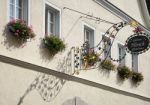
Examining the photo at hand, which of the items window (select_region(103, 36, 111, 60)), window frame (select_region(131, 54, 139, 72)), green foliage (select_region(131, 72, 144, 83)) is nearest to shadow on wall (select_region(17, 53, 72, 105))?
window (select_region(103, 36, 111, 60))

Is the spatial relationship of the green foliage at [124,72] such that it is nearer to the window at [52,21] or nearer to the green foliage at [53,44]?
the window at [52,21]

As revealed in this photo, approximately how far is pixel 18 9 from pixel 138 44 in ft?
16.3

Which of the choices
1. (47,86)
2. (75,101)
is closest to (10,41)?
(47,86)

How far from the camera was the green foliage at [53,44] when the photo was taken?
1552cm

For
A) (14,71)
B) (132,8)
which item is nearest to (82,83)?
(14,71)

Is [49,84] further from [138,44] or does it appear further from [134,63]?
[134,63]

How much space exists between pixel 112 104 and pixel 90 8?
3990 mm

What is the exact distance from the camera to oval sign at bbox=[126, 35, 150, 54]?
1744 centimetres

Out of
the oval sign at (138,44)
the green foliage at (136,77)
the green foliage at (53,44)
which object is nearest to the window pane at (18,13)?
the green foliage at (53,44)

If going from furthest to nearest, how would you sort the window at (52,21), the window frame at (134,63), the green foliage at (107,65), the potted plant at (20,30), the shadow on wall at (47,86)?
1. the window frame at (134,63)
2. the green foliage at (107,65)
3. the window at (52,21)
4. the shadow on wall at (47,86)
5. the potted plant at (20,30)

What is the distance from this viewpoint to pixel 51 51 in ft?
51.7

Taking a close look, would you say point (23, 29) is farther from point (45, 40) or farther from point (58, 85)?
point (58, 85)

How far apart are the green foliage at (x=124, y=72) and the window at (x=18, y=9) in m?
6.78

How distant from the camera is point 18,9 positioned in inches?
584
